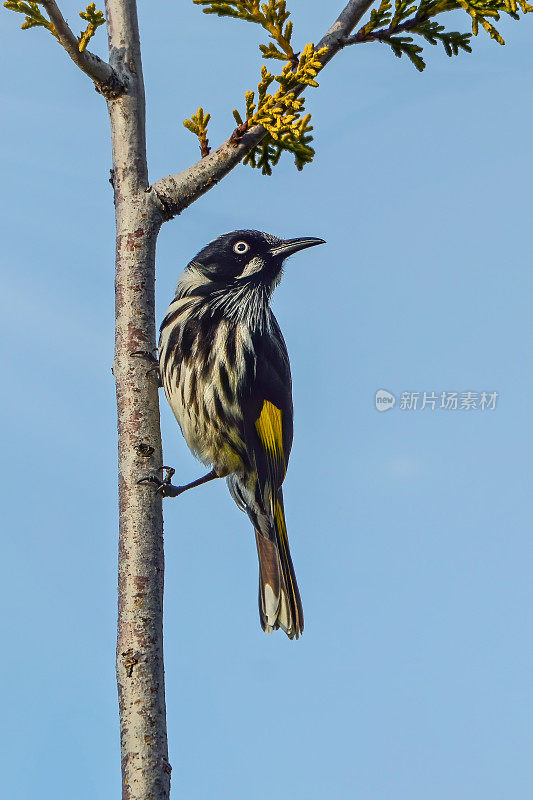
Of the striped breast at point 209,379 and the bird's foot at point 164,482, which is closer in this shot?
the bird's foot at point 164,482

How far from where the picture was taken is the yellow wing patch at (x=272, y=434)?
5379mm

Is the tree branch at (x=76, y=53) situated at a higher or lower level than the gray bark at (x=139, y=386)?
higher

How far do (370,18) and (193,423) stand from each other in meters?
2.79

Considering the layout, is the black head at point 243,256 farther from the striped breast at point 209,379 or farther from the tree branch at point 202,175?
the tree branch at point 202,175

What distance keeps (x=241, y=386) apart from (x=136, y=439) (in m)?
1.02

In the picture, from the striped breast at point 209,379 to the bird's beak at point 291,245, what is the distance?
2.02 ft

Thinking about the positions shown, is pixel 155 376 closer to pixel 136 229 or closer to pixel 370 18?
pixel 136 229

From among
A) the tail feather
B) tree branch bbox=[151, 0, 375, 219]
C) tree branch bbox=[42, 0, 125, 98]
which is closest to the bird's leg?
the tail feather

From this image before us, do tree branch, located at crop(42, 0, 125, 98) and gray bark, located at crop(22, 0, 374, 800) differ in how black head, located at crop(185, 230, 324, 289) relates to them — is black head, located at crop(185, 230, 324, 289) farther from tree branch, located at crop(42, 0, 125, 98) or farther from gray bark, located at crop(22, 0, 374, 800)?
tree branch, located at crop(42, 0, 125, 98)

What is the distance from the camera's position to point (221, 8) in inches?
205

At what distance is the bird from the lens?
5328 mm

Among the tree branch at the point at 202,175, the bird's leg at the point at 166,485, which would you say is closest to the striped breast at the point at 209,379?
the bird's leg at the point at 166,485

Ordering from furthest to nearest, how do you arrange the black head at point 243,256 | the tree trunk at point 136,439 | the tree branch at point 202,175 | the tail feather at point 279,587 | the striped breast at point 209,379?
the black head at point 243,256 < the tail feather at point 279,587 < the striped breast at point 209,379 < the tree branch at point 202,175 < the tree trunk at point 136,439

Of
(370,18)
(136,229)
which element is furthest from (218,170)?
(370,18)
